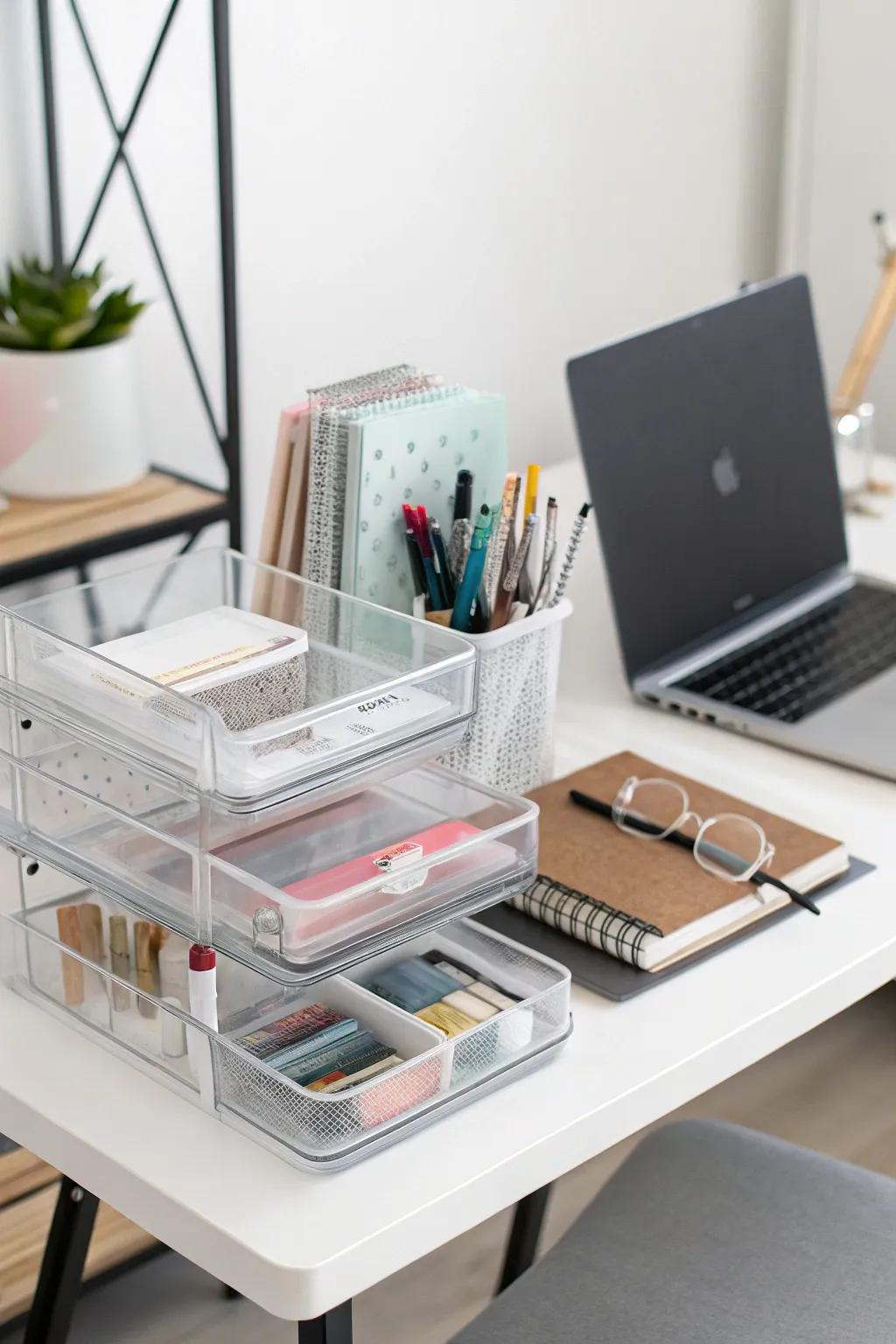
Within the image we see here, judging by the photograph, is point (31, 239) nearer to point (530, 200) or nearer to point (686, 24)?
point (530, 200)

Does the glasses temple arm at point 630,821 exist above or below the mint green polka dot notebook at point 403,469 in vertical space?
below

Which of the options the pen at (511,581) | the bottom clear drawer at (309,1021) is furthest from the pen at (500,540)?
the bottom clear drawer at (309,1021)

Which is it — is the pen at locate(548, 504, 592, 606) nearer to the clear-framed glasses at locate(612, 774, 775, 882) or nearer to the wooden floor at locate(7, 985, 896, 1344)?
the clear-framed glasses at locate(612, 774, 775, 882)

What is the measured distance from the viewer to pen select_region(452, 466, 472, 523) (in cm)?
105

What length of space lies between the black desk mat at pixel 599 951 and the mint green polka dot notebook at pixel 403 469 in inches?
8.7

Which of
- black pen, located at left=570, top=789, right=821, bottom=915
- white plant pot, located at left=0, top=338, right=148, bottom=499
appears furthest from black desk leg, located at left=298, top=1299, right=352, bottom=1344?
white plant pot, located at left=0, top=338, right=148, bottom=499

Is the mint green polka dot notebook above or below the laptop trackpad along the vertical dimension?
above

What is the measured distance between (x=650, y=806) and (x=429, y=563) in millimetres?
222

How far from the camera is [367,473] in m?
1.03

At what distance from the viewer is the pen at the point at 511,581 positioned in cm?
105

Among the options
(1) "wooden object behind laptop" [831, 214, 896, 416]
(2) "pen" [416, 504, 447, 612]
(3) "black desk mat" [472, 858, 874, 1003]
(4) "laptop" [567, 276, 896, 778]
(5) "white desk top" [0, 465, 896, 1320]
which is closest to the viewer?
(5) "white desk top" [0, 465, 896, 1320]

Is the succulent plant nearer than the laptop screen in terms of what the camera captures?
No

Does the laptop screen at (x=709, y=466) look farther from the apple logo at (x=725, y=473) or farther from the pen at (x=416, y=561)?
the pen at (x=416, y=561)

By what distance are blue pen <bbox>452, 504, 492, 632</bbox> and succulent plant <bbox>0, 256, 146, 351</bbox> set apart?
573 millimetres
